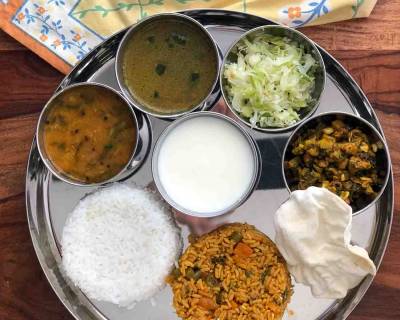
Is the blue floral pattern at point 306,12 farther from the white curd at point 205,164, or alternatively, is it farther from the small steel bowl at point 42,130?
the small steel bowl at point 42,130

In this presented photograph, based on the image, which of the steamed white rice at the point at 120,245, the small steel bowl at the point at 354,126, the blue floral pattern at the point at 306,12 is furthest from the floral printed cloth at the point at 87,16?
the steamed white rice at the point at 120,245

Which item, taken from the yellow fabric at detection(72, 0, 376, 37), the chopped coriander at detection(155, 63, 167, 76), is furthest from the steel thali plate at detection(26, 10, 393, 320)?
the chopped coriander at detection(155, 63, 167, 76)

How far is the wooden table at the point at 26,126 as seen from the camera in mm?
2135

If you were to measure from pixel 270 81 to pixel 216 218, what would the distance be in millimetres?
512

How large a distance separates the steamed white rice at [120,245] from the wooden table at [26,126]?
8.1 inches

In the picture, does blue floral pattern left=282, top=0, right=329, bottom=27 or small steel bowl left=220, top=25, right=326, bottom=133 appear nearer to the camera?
small steel bowl left=220, top=25, right=326, bottom=133

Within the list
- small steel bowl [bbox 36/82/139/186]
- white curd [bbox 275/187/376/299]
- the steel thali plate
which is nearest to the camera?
white curd [bbox 275/187/376/299]

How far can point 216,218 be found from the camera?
2.13 m

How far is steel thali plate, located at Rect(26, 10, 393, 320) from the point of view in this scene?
209 cm

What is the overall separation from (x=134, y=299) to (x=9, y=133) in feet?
2.47

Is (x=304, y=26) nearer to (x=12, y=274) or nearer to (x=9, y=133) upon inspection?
(x=9, y=133)

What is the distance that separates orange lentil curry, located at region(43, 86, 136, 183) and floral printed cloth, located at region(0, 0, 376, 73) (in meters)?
0.21

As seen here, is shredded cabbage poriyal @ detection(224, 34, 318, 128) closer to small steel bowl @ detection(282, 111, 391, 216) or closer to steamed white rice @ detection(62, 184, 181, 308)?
small steel bowl @ detection(282, 111, 391, 216)

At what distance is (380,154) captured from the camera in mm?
1932
